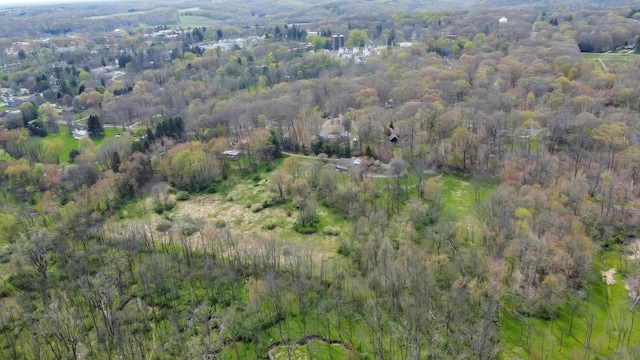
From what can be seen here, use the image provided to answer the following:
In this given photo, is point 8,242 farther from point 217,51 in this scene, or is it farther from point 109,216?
point 217,51

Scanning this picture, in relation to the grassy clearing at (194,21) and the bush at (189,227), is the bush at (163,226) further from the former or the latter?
the grassy clearing at (194,21)

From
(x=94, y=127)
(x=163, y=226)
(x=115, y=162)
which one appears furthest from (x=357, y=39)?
(x=163, y=226)

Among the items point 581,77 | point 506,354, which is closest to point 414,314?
point 506,354

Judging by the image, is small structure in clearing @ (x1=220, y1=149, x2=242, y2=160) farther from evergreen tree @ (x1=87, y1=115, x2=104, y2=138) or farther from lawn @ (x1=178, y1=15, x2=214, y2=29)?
lawn @ (x1=178, y1=15, x2=214, y2=29)

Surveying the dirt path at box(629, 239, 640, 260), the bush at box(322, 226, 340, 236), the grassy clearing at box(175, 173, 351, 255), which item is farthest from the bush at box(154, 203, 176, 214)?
the dirt path at box(629, 239, 640, 260)

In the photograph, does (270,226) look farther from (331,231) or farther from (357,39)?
(357,39)

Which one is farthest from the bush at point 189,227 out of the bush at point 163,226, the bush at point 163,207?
the bush at point 163,207
